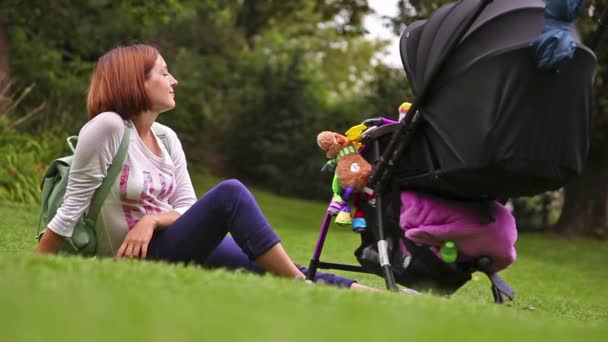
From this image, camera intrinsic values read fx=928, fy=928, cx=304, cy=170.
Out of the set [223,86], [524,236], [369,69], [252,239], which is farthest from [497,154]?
[369,69]

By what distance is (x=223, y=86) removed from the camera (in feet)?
77.1

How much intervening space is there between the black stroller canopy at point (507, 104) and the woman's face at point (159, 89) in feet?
4.39

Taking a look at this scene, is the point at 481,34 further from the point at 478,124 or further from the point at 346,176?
the point at 346,176

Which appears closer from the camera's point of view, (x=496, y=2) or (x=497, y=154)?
(x=497, y=154)

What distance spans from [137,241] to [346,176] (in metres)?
1.35

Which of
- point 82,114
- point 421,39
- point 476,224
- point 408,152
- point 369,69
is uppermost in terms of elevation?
point 421,39

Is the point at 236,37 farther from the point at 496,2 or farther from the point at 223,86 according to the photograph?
the point at 496,2

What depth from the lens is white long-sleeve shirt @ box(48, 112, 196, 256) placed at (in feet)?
14.8

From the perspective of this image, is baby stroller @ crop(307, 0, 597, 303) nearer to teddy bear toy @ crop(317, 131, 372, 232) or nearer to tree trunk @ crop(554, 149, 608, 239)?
teddy bear toy @ crop(317, 131, 372, 232)

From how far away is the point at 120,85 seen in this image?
4.73 m

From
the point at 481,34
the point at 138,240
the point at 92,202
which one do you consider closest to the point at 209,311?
the point at 138,240

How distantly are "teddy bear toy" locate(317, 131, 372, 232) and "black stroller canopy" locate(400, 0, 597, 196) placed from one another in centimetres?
61

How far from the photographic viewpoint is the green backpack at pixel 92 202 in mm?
4570

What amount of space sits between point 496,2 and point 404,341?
8.56 ft
